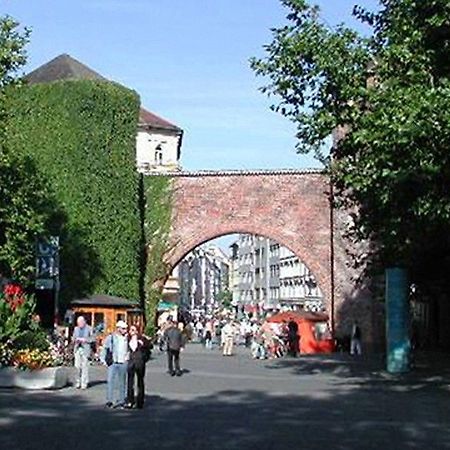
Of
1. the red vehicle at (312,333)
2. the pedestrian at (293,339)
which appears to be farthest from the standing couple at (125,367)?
the red vehicle at (312,333)

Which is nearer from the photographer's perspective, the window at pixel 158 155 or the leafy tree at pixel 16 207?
the leafy tree at pixel 16 207

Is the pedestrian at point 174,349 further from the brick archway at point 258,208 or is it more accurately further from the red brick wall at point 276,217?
the brick archway at point 258,208

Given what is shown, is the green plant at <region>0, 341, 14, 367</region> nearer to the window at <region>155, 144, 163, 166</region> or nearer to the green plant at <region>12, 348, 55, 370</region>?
the green plant at <region>12, 348, 55, 370</region>

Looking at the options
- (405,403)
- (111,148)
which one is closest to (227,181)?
(111,148)

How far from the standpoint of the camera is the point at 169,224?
5306 centimetres

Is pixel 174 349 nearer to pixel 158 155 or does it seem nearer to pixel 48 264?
pixel 48 264

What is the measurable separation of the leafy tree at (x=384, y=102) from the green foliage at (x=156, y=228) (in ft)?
83.1

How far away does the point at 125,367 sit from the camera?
796 inches

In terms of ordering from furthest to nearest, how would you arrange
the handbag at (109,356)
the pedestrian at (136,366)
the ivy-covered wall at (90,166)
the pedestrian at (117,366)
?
the ivy-covered wall at (90,166) < the handbag at (109,356) < the pedestrian at (117,366) < the pedestrian at (136,366)

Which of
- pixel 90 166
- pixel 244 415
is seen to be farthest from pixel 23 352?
pixel 90 166

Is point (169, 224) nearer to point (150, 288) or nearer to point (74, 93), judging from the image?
point (150, 288)

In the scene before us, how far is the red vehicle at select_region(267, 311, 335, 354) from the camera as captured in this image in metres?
51.0

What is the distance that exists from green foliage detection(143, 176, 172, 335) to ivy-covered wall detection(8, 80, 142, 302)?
326cm

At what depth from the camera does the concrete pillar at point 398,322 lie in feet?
101
